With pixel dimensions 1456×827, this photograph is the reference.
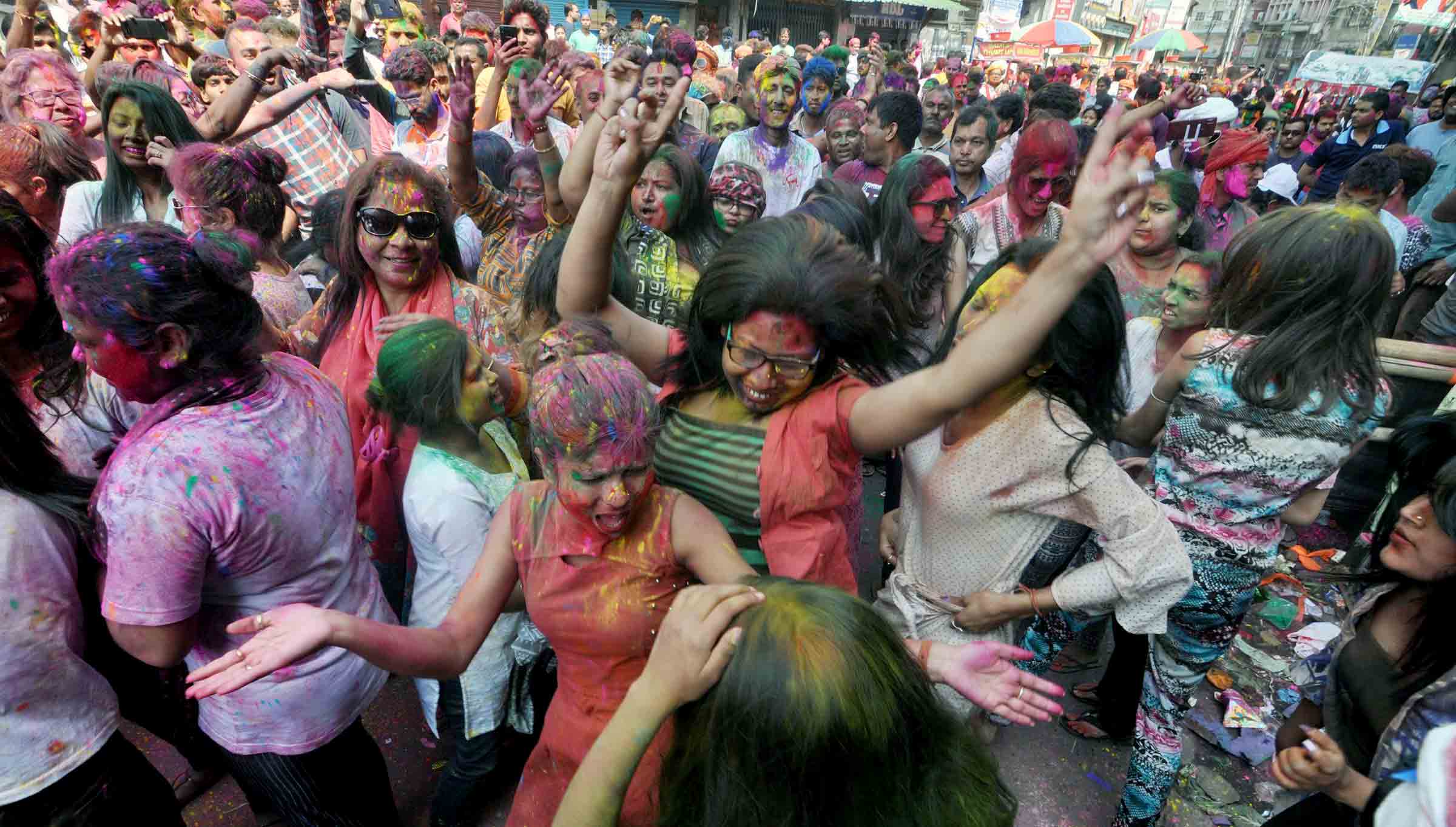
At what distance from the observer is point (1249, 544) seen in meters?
2.35

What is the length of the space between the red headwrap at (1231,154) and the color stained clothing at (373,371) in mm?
5012

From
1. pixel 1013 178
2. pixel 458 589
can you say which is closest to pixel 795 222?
pixel 458 589

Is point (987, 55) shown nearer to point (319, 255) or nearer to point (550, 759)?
point (319, 255)

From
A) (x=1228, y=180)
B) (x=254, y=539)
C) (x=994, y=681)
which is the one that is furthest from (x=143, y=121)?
(x=1228, y=180)

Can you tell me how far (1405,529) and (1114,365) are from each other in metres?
0.75

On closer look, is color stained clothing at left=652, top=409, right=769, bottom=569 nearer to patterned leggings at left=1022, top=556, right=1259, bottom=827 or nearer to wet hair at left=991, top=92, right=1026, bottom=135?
patterned leggings at left=1022, top=556, right=1259, bottom=827

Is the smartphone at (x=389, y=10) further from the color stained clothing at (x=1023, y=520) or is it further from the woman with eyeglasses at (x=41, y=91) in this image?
the color stained clothing at (x=1023, y=520)

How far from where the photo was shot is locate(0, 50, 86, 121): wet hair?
4297 millimetres

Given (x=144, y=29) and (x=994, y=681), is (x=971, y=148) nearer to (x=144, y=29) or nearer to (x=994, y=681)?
(x=994, y=681)

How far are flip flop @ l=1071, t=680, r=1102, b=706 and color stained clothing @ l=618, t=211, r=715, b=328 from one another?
8.68ft

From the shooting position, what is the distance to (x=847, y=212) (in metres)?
3.77

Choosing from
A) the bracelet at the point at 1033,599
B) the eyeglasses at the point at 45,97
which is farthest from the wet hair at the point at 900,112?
the eyeglasses at the point at 45,97

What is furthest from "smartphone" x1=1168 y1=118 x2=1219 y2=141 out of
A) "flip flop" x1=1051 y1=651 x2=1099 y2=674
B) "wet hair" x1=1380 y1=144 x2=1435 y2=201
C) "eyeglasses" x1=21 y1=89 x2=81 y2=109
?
"eyeglasses" x1=21 y1=89 x2=81 y2=109

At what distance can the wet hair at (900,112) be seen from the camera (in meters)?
5.67
